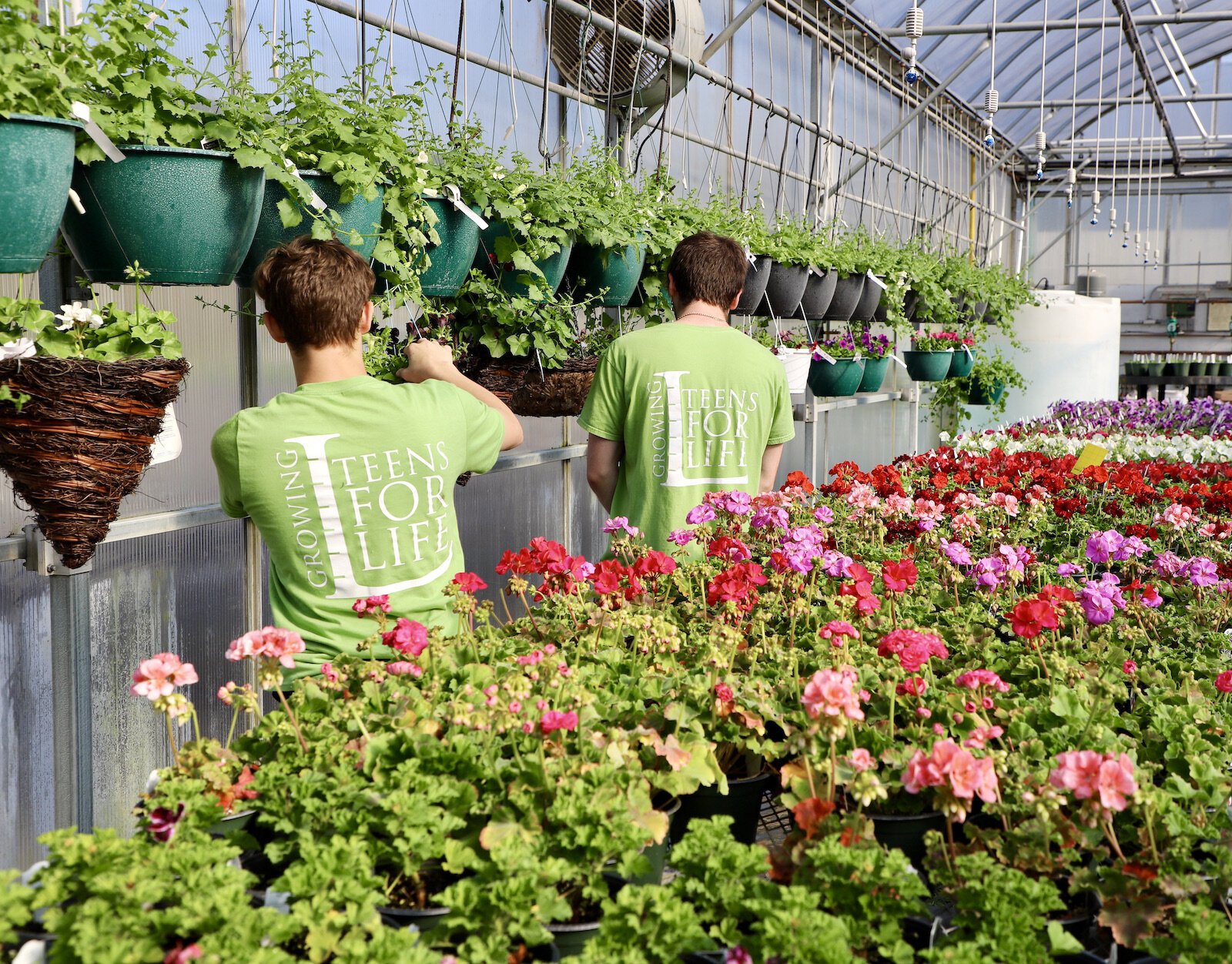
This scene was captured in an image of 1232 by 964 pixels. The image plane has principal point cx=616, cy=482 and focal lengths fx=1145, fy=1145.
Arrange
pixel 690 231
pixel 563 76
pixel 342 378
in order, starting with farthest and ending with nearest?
pixel 563 76, pixel 690 231, pixel 342 378

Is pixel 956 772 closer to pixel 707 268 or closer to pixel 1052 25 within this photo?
pixel 707 268

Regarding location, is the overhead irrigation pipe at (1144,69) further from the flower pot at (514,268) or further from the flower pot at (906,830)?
the flower pot at (906,830)

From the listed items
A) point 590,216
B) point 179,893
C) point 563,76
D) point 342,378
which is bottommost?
point 179,893

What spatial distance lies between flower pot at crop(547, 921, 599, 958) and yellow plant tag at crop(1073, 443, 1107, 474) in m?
2.77

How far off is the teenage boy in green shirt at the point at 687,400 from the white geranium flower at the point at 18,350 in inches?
49.9

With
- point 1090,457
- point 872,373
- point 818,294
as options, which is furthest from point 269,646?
point 872,373

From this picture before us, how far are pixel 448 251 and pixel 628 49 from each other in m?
2.22

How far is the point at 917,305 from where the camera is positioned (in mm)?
5727

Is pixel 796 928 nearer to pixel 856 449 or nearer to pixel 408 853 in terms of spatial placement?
pixel 408 853

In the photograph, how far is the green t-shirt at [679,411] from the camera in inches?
100

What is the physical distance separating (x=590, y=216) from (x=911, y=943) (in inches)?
80.3


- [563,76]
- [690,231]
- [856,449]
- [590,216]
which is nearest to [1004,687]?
[590,216]

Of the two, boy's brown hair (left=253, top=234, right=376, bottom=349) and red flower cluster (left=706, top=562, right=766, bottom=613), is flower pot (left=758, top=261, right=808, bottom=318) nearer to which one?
red flower cluster (left=706, top=562, right=766, bottom=613)

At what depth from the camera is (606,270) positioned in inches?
118
